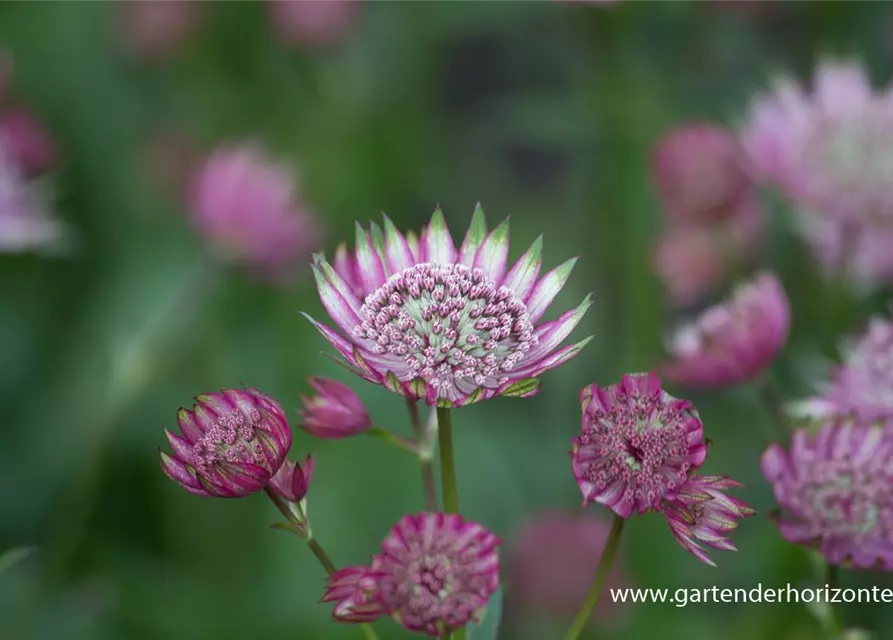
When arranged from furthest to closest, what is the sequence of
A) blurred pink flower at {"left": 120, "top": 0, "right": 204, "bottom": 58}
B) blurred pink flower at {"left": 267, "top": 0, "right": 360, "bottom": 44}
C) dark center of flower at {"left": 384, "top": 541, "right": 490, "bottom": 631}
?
blurred pink flower at {"left": 120, "top": 0, "right": 204, "bottom": 58}, blurred pink flower at {"left": 267, "top": 0, "right": 360, "bottom": 44}, dark center of flower at {"left": 384, "top": 541, "right": 490, "bottom": 631}

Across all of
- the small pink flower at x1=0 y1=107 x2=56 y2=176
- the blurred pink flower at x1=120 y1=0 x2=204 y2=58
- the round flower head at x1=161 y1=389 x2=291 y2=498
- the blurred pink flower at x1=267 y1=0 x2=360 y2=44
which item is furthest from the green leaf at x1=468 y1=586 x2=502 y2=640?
the blurred pink flower at x1=120 y1=0 x2=204 y2=58

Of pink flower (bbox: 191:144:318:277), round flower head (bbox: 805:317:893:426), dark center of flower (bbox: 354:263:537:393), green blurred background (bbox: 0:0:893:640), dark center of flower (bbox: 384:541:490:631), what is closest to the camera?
dark center of flower (bbox: 384:541:490:631)

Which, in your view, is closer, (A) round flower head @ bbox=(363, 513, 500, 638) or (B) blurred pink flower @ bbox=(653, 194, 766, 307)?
(A) round flower head @ bbox=(363, 513, 500, 638)

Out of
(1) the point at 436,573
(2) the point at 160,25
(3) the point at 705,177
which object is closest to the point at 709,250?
(3) the point at 705,177

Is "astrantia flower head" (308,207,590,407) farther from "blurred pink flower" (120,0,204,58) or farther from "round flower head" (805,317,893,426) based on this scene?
"blurred pink flower" (120,0,204,58)

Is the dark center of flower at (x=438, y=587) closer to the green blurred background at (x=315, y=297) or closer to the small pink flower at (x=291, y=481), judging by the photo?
the small pink flower at (x=291, y=481)

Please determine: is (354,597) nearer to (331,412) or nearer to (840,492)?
(331,412)

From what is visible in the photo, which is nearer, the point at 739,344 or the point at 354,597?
the point at 354,597

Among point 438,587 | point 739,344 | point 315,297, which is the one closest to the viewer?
point 438,587
